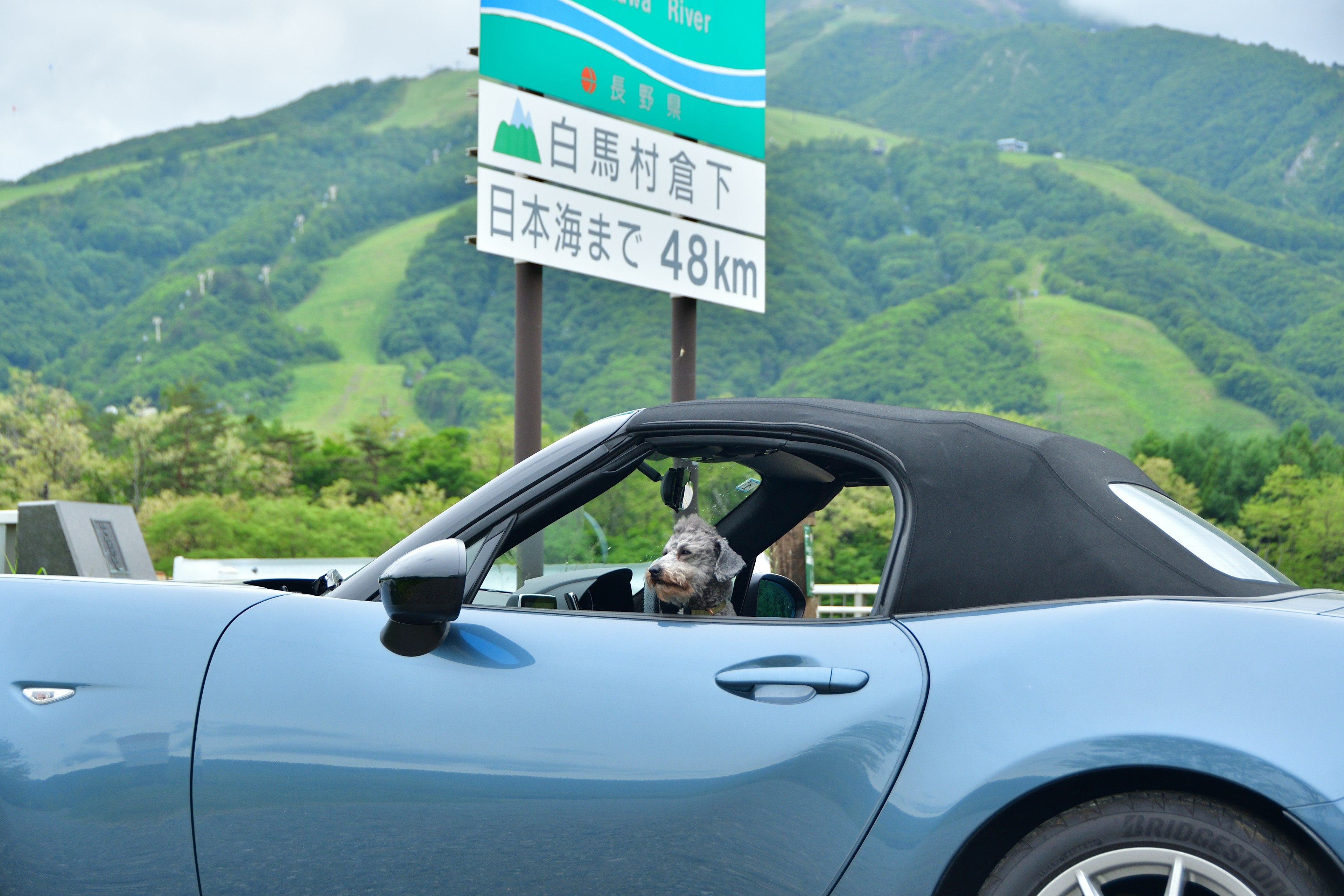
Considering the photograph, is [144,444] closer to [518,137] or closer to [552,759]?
[518,137]

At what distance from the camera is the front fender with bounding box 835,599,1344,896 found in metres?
1.49

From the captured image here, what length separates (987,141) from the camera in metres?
103

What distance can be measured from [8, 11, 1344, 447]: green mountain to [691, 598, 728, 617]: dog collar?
6170 cm

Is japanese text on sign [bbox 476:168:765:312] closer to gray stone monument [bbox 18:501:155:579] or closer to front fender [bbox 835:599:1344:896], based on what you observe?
gray stone monument [bbox 18:501:155:579]

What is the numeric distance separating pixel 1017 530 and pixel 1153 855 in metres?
0.52

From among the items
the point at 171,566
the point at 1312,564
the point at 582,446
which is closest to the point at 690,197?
the point at 582,446

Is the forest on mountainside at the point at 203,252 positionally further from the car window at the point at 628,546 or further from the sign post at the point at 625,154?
the car window at the point at 628,546

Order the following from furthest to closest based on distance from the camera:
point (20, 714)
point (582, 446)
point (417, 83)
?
1. point (417, 83)
2. point (582, 446)
3. point (20, 714)

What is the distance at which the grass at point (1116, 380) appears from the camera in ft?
239

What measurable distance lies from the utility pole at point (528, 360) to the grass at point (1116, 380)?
67117 millimetres

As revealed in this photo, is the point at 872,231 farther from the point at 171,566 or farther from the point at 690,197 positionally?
the point at 690,197

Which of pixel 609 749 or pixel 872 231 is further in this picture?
pixel 872 231

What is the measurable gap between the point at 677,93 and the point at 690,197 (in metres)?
0.89

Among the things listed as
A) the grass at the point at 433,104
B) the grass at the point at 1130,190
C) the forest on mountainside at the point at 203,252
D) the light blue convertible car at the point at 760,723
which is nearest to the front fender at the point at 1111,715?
the light blue convertible car at the point at 760,723
